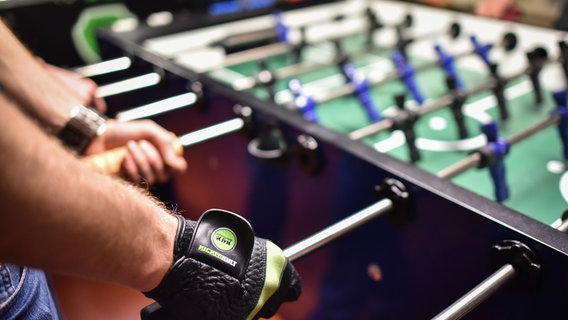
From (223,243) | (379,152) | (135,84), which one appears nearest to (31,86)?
(135,84)

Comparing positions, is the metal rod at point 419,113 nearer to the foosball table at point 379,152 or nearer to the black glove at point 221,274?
the foosball table at point 379,152

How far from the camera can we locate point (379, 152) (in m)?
1.03

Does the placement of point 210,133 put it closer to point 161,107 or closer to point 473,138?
point 161,107

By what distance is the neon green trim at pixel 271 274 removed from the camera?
717 mm

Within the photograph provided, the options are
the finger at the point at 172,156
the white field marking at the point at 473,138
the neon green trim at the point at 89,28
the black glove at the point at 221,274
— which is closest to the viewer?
the black glove at the point at 221,274

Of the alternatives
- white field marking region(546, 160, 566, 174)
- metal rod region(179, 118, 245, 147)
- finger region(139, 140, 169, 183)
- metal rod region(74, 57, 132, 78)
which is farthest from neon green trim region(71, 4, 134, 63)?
white field marking region(546, 160, 566, 174)

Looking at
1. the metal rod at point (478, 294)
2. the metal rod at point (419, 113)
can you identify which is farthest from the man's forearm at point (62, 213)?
the metal rod at point (419, 113)

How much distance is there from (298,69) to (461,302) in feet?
4.93

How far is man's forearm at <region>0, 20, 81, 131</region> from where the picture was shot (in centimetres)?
109

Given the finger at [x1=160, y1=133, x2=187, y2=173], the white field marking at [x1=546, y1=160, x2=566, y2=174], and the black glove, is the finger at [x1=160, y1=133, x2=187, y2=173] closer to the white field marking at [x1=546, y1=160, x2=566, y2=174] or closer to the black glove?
the black glove

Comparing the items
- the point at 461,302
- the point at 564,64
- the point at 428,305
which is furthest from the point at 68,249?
the point at 564,64

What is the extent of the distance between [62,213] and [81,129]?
0.81m

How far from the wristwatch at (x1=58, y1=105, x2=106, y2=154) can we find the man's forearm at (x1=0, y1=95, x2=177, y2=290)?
2.32 ft

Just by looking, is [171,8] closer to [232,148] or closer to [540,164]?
[232,148]
